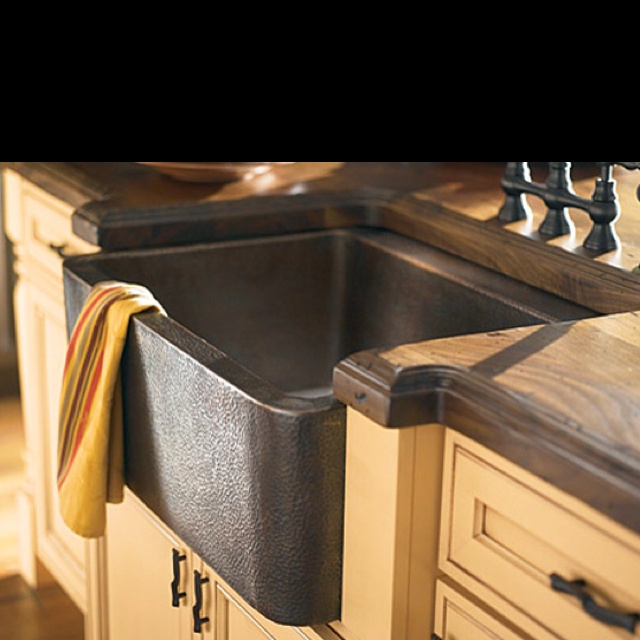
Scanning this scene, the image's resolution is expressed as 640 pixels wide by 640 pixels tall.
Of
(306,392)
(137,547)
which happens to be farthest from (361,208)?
(137,547)

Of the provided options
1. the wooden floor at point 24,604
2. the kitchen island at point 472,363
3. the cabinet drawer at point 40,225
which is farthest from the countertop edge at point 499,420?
the wooden floor at point 24,604

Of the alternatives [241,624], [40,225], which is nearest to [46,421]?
[40,225]

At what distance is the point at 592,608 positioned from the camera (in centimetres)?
69

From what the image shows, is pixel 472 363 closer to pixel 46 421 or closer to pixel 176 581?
pixel 176 581

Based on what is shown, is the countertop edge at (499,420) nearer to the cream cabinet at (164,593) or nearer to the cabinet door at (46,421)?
the cream cabinet at (164,593)

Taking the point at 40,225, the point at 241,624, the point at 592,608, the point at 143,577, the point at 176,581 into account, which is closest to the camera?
the point at 592,608

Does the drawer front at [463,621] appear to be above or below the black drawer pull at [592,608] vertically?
below

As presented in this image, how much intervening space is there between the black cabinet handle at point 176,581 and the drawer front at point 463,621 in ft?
1.39

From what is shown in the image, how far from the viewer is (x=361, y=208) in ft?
4.77

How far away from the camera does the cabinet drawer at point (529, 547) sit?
68cm

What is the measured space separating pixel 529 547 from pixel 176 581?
58 cm
